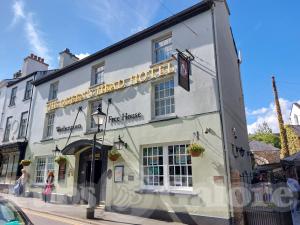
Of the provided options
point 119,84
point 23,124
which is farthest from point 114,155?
point 23,124

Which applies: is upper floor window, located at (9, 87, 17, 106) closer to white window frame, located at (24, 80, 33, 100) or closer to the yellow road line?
white window frame, located at (24, 80, 33, 100)

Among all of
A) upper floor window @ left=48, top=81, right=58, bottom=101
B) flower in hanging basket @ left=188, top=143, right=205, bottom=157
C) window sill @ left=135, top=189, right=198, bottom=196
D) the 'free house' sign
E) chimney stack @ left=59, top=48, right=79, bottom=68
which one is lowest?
window sill @ left=135, top=189, right=198, bottom=196

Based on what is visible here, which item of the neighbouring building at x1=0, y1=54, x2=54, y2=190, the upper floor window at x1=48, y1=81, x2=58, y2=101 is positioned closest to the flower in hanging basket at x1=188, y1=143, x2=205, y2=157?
the upper floor window at x1=48, y1=81, x2=58, y2=101

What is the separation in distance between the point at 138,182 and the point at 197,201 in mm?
2807

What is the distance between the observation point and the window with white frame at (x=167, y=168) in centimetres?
937

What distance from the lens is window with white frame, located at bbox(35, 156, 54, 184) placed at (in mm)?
15092

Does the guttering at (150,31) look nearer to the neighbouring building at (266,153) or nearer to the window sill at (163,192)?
the window sill at (163,192)

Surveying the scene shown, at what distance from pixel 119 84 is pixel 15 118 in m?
12.4

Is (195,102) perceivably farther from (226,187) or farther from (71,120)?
(71,120)

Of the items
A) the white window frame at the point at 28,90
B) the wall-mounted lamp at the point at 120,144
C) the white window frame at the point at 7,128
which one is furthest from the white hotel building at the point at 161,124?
the white window frame at the point at 7,128

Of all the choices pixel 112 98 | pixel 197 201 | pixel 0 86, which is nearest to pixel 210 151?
pixel 197 201

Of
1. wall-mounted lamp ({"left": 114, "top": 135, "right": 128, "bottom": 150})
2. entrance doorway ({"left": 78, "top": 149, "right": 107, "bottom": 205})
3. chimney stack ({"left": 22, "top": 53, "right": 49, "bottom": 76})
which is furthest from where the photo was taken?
chimney stack ({"left": 22, "top": 53, "right": 49, "bottom": 76})

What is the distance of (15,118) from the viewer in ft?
65.4

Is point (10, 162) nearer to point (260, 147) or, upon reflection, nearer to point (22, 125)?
point (22, 125)
